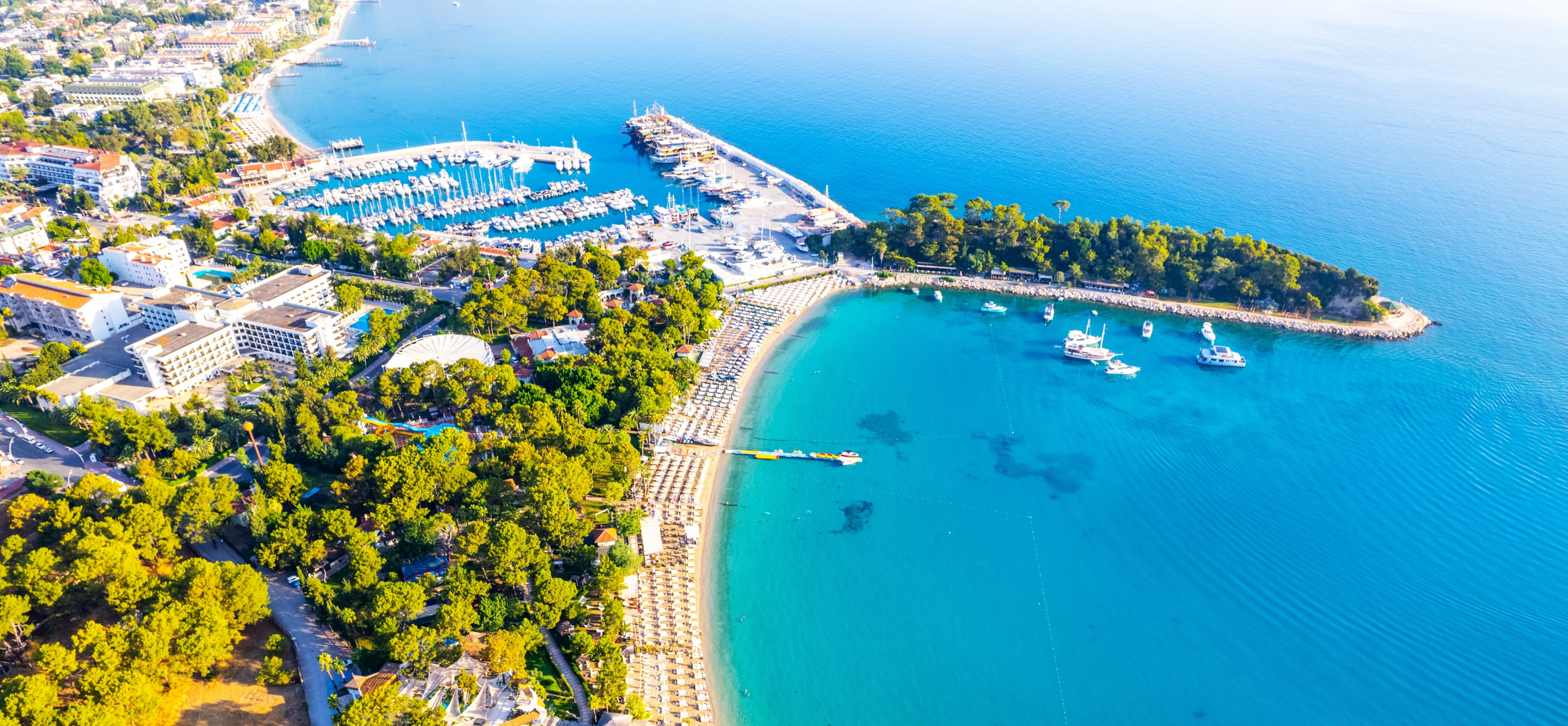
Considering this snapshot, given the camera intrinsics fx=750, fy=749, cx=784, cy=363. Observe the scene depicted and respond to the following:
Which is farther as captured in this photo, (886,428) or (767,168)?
(767,168)

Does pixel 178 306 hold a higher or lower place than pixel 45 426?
higher

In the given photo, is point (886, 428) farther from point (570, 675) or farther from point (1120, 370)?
point (570, 675)

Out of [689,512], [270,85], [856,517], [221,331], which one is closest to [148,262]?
[221,331]

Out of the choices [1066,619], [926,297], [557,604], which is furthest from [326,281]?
[1066,619]

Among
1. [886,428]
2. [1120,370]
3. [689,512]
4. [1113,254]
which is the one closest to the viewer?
[689,512]

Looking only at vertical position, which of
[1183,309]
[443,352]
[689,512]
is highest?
[1183,309]

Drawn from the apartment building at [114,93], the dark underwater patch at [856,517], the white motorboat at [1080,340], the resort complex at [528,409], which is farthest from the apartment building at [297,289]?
the apartment building at [114,93]
